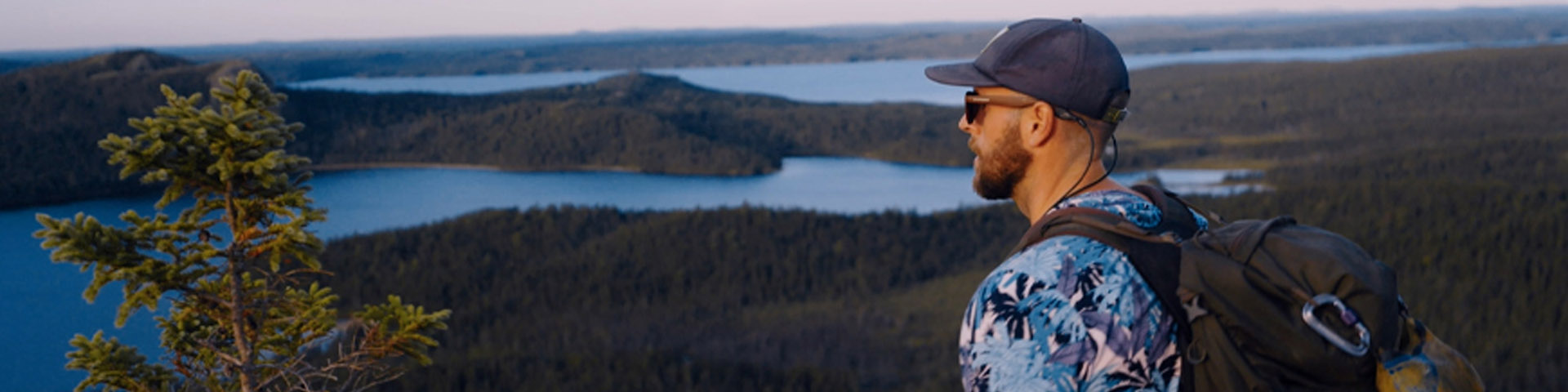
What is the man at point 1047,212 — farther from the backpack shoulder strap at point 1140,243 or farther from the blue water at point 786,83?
the blue water at point 786,83

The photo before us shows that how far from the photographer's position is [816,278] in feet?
138

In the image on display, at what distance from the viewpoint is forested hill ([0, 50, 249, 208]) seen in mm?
46812

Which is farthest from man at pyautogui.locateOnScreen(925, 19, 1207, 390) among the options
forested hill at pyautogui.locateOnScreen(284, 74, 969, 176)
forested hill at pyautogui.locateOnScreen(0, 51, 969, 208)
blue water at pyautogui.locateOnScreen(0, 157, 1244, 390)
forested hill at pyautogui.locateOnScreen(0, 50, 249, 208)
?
forested hill at pyautogui.locateOnScreen(284, 74, 969, 176)

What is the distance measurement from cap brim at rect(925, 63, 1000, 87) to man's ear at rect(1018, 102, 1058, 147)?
126 mm

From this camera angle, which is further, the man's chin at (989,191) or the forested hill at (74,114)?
the forested hill at (74,114)

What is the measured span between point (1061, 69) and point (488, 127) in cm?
9389

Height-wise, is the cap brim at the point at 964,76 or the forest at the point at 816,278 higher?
the cap brim at the point at 964,76

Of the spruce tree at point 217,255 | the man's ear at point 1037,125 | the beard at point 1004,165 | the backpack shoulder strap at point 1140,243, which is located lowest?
the spruce tree at point 217,255

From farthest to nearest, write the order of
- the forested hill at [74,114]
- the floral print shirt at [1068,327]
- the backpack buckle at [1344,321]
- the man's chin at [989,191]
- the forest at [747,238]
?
the forested hill at [74,114], the forest at [747,238], the man's chin at [989,191], the floral print shirt at [1068,327], the backpack buckle at [1344,321]

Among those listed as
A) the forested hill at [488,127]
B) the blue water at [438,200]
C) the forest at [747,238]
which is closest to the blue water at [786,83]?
the forested hill at [488,127]

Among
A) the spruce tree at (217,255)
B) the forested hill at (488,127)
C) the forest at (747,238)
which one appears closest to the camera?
the spruce tree at (217,255)

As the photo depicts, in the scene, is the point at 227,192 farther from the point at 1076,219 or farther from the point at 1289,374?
the point at 1289,374

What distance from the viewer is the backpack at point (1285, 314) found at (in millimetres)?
2602

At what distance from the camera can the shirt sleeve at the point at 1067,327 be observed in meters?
2.67
